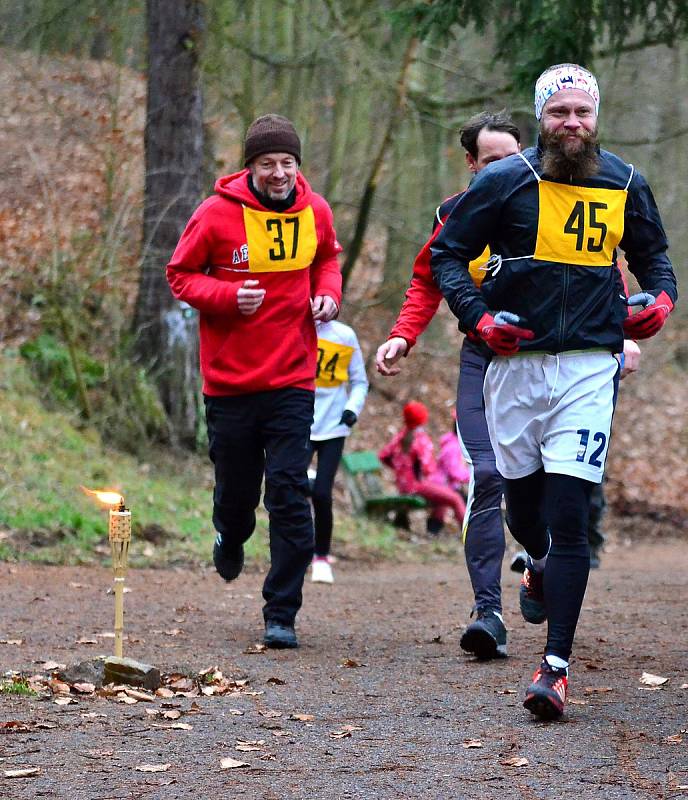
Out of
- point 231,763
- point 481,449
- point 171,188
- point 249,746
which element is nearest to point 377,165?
point 171,188

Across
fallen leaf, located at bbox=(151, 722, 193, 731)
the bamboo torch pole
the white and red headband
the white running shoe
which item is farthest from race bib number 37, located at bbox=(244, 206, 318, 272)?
the white running shoe

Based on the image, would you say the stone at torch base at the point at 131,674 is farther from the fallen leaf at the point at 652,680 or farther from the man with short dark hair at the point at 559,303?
the fallen leaf at the point at 652,680

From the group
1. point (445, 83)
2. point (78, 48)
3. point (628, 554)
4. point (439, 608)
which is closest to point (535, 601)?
point (439, 608)

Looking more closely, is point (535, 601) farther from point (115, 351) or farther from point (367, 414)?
point (367, 414)

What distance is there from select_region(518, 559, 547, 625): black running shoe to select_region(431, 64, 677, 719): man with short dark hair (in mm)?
1173

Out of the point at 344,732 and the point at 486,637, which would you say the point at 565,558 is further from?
the point at 486,637

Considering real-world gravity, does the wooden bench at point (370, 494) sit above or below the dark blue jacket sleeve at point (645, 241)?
below

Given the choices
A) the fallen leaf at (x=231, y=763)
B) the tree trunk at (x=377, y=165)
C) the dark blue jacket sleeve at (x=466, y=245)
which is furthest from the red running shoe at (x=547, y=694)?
the tree trunk at (x=377, y=165)

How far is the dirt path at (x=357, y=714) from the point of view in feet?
13.1

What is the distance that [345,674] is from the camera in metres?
5.89

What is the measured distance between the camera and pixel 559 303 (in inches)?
196

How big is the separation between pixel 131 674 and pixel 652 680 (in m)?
2.21

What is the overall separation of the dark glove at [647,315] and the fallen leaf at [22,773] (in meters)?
2.76

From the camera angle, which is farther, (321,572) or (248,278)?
(321,572)
